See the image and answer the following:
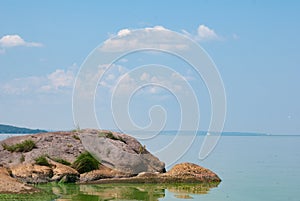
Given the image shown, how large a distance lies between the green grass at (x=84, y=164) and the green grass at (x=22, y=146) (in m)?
2.20

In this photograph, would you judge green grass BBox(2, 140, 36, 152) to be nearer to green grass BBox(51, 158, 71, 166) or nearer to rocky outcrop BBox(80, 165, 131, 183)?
green grass BBox(51, 158, 71, 166)

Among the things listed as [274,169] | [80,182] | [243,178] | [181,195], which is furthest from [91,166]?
[274,169]

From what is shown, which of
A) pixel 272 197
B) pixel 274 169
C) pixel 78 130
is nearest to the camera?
pixel 272 197

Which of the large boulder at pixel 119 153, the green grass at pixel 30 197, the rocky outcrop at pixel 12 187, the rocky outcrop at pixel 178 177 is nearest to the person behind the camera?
the green grass at pixel 30 197

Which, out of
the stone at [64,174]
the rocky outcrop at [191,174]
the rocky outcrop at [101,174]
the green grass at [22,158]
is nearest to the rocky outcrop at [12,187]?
the stone at [64,174]

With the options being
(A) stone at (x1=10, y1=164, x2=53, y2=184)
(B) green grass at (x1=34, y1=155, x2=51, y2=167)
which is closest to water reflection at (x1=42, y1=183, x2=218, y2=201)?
(A) stone at (x1=10, y1=164, x2=53, y2=184)

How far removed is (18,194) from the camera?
1695 centimetres

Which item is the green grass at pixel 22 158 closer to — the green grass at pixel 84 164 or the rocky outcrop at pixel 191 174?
the green grass at pixel 84 164

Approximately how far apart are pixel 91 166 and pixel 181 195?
491 cm

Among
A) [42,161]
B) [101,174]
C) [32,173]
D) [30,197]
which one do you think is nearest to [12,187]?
[30,197]

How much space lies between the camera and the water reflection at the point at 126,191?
60.0 feet

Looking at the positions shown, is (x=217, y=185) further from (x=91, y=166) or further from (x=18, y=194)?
(x=18, y=194)

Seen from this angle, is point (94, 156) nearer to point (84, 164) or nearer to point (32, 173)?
point (84, 164)

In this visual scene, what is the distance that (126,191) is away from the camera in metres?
19.8
